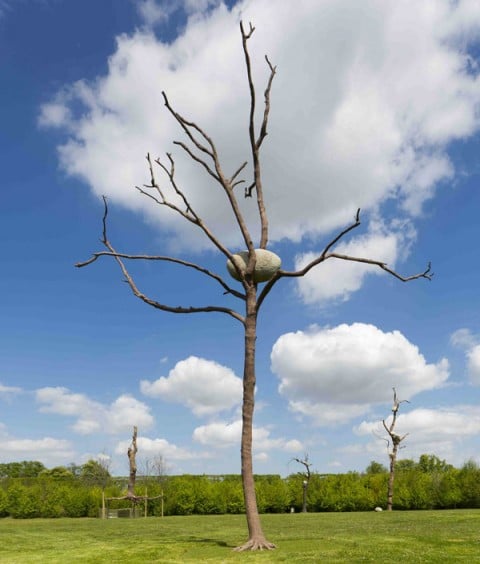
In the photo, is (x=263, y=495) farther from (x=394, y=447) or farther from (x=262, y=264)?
(x=262, y=264)

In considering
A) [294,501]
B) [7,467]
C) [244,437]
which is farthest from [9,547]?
[7,467]

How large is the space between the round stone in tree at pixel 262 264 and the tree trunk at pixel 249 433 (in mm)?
600

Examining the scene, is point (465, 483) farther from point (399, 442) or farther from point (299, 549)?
point (299, 549)

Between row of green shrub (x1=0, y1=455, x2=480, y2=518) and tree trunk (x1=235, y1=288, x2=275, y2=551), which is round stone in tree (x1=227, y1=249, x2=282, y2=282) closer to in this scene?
tree trunk (x1=235, y1=288, x2=275, y2=551)

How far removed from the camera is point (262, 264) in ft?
34.0

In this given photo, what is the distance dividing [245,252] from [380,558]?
547 centimetres

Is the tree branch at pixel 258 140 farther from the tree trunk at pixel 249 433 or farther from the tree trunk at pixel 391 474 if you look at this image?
the tree trunk at pixel 391 474

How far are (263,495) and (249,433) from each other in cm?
2650

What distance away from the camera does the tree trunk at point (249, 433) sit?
30.7 feet

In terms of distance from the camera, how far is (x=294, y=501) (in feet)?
115

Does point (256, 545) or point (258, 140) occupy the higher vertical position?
point (258, 140)

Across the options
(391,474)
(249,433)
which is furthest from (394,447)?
(249,433)

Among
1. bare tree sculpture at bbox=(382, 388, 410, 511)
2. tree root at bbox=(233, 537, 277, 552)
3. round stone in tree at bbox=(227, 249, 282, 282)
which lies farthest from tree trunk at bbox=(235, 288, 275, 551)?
bare tree sculpture at bbox=(382, 388, 410, 511)

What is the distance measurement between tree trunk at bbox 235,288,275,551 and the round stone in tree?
1.97 feet
